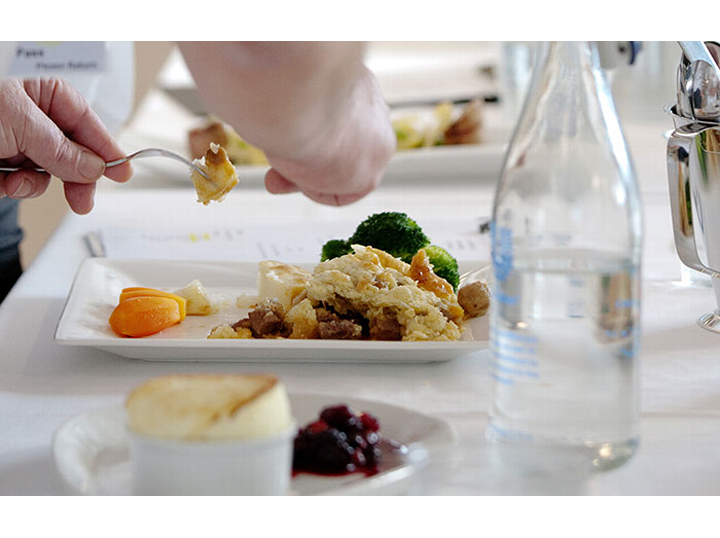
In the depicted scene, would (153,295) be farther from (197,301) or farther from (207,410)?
(207,410)

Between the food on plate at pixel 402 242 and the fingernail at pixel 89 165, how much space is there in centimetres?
36

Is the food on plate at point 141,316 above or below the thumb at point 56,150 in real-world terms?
below

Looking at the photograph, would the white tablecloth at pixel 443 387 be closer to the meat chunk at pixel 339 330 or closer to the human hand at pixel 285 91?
the meat chunk at pixel 339 330

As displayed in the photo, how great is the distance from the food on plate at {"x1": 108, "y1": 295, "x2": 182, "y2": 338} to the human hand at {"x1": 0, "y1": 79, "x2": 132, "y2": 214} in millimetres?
253

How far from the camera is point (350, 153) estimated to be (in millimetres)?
1095

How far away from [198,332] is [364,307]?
23cm

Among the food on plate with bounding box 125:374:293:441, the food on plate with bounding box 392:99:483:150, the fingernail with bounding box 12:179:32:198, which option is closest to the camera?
the food on plate with bounding box 125:374:293:441

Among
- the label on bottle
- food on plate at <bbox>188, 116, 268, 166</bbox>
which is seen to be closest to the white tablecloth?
the label on bottle

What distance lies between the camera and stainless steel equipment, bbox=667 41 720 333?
1275mm

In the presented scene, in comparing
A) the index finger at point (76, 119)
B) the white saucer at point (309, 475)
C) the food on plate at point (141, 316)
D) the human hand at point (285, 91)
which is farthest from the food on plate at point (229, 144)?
the white saucer at point (309, 475)

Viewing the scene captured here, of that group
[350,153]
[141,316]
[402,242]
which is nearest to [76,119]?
[141,316]

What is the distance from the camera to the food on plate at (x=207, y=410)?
737mm

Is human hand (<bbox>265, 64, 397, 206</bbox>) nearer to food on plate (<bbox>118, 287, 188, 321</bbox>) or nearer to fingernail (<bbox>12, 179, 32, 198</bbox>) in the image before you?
food on plate (<bbox>118, 287, 188, 321</bbox>)
